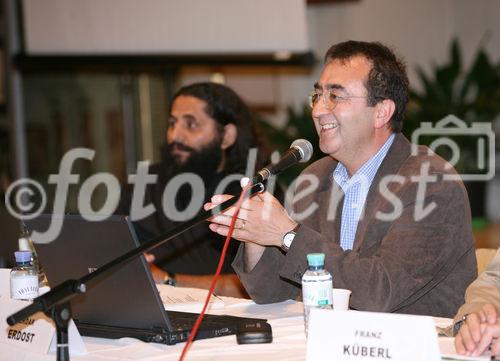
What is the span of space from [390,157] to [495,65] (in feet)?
17.9

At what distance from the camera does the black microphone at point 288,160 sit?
189 cm

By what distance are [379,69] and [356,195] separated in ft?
1.34

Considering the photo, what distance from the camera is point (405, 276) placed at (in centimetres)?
220

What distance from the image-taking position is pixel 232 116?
3719mm

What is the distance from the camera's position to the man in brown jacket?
86.4 inches

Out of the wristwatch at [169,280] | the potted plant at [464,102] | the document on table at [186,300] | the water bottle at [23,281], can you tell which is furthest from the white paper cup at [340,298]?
the potted plant at [464,102]

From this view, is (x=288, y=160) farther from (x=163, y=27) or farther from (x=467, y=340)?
(x=163, y=27)

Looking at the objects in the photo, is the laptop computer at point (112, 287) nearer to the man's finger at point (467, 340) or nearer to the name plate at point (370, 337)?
the name plate at point (370, 337)

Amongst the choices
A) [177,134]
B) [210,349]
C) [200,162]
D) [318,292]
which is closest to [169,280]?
[200,162]

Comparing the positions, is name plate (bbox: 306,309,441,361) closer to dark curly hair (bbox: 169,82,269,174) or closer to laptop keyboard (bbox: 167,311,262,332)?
laptop keyboard (bbox: 167,311,262,332)

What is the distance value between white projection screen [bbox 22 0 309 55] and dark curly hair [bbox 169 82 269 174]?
161cm

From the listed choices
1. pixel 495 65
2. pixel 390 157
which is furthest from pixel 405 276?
pixel 495 65

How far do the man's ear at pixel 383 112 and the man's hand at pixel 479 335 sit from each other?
96cm

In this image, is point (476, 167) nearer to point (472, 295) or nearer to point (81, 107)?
point (81, 107)
